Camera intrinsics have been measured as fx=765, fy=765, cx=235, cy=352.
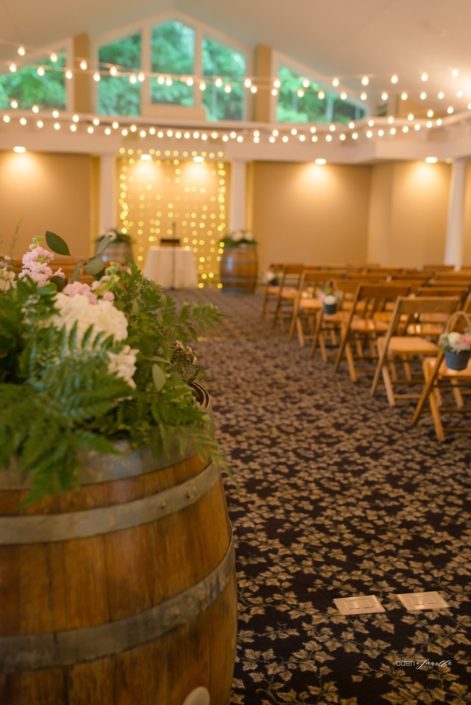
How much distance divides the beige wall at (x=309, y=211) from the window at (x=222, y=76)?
1.35 meters

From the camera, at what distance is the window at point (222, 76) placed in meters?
17.2

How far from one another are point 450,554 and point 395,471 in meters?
1.15

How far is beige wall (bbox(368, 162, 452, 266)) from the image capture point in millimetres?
16969

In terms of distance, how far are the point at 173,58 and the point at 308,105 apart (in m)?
3.20

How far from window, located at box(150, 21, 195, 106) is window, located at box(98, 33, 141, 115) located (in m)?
0.38

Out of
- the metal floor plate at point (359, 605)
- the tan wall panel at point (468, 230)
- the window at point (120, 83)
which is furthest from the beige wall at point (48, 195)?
the metal floor plate at point (359, 605)

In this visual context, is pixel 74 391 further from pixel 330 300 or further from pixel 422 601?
pixel 330 300

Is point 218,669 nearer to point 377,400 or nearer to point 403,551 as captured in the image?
point 403,551

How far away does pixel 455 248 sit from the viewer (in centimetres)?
1628

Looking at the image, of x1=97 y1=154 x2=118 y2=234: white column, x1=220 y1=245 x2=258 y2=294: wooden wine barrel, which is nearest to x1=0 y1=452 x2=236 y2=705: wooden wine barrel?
x1=220 y1=245 x2=258 y2=294: wooden wine barrel

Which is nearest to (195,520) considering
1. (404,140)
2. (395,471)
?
(395,471)

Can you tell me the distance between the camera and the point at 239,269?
15.2 metres

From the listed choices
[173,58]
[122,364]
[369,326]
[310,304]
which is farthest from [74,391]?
[173,58]

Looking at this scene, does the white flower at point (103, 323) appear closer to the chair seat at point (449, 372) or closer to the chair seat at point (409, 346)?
the chair seat at point (449, 372)
